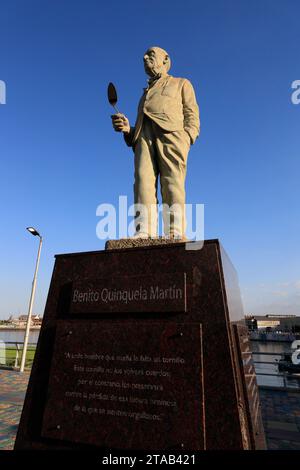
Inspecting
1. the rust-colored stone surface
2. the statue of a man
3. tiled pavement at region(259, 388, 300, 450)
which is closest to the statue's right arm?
the statue of a man

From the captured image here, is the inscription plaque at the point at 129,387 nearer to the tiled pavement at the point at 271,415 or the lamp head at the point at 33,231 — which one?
the tiled pavement at the point at 271,415

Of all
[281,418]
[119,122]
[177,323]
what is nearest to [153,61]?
[119,122]

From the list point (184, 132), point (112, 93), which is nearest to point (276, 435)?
point (184, 132)

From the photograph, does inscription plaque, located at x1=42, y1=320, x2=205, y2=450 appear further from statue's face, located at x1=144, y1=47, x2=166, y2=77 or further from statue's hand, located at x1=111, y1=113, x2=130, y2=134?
statue's face, located at x1=144, y1=47, x2=166, y2=77

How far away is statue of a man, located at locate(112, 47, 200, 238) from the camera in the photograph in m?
3.74

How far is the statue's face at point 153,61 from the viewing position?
4.55 meters

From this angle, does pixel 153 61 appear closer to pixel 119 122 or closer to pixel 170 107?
pixel 170 107

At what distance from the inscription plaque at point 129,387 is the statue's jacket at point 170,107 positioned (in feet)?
9.03

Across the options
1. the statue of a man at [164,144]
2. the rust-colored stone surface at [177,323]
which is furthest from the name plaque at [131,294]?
the statue of a man at [164,144]

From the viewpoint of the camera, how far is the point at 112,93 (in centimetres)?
388

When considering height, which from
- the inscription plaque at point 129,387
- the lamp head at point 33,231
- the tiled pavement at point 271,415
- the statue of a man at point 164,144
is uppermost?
the lamp head at point 33,231

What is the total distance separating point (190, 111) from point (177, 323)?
3.15 m

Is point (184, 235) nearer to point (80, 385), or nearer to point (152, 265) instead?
point (152, 265)

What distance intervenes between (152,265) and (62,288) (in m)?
0.89
